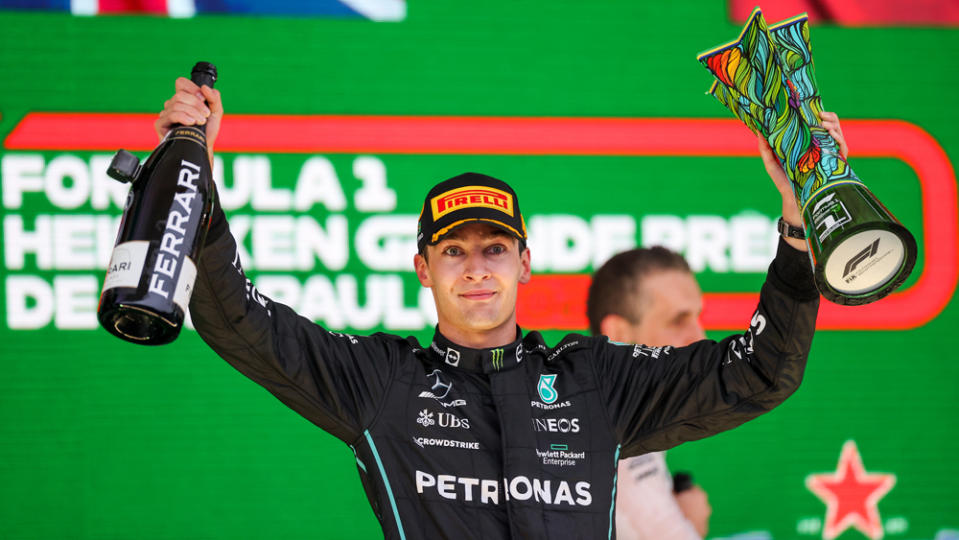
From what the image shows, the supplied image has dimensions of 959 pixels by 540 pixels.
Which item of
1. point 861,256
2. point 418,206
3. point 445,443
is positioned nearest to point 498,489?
point 445,443

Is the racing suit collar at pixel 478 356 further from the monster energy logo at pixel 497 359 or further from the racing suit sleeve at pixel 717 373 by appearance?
the racing suit sleeve at pixel 717 373

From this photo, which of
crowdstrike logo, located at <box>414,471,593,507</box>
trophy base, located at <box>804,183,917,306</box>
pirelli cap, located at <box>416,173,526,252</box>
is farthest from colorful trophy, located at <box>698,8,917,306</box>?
crowdstrike logo, located at <box>414,471,593,507</box>

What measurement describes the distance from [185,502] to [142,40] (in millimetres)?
1121

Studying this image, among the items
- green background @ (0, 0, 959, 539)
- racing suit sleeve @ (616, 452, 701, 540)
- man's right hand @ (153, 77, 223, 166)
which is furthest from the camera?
green background @ (0, 0, 959, 539)

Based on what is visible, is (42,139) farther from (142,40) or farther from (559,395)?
(559,395)

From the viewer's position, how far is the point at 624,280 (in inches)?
94.7

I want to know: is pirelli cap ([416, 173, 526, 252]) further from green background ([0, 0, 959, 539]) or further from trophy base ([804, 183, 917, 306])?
green background ([0, 0, 959, 539])

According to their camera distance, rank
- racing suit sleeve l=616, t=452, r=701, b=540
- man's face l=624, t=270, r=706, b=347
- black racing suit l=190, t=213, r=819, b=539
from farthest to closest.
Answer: man's face l=624, t=270, r=706, b=347 → racing suit sleeve l=616, t=452, r=701, b=540 → black racing suit l=190, t=213, r=819, b=539

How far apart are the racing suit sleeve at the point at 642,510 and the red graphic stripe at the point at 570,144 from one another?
2.36ft

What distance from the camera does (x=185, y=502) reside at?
258 cm

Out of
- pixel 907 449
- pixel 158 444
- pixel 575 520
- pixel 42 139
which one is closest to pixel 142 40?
pixel 42 139

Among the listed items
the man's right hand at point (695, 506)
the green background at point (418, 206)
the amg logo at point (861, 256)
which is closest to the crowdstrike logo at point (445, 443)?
the amg logo at point (861, 256)

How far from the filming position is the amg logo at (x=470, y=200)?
1.71 meters

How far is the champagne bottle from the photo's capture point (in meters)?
1.27
